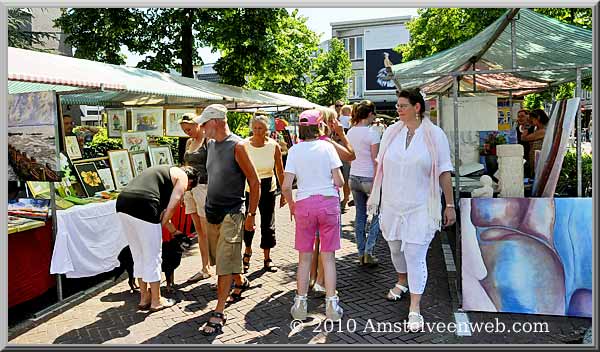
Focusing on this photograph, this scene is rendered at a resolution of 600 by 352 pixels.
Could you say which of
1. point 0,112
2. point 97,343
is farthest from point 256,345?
point 0,112

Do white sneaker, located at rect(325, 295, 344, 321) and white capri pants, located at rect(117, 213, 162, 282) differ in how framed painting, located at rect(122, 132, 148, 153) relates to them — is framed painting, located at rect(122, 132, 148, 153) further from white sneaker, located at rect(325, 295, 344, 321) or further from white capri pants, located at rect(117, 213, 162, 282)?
white sneaker, located at rect(325, 295, 344, 321)

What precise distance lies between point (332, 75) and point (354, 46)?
1508cm

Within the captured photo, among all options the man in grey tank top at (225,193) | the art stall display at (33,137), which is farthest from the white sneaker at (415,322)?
the art stall display at (33,137)

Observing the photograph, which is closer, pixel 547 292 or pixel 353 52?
pixel 547 292

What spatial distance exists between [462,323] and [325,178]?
160 cm

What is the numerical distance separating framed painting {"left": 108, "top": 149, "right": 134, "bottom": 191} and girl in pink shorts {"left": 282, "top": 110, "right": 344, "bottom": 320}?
3.18 metres

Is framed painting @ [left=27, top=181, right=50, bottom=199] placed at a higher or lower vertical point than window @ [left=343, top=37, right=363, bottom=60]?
lower

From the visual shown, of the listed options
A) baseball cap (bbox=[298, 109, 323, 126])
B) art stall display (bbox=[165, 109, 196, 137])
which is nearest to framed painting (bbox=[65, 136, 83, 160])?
art stall display (bbox=[165, 109, 196, 137])

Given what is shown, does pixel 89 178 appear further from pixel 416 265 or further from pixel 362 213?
pixel 416 265

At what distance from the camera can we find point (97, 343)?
3920 mm

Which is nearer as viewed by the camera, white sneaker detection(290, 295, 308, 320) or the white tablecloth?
white sneaker detection(290, 295, 308, 320)

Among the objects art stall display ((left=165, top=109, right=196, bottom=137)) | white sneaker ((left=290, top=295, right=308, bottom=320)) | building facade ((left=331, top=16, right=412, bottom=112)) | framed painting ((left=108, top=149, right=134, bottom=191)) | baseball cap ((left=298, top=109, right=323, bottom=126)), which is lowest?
white sneaker ((left=290, top=295, right=308, bottom=320))

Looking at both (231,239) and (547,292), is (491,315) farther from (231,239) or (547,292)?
(231,239)

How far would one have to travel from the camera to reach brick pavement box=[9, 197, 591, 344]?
3.91 meters
